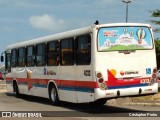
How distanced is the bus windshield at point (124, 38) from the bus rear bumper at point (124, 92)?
1.36m

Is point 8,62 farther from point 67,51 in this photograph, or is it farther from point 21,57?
point 67,51

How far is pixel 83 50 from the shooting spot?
52.6ft

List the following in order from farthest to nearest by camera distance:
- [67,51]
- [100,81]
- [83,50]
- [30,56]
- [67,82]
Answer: [30,56] → [67,82] → [67,51] → [83,50] → [100,81]

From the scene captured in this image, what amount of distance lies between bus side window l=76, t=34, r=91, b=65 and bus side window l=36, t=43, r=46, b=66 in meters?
3.60

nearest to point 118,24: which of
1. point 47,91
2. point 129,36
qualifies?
point 129,36

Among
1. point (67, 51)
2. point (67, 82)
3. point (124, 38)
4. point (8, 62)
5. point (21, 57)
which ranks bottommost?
point (67, 82)

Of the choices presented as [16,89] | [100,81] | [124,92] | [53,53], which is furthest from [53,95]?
[16,89]

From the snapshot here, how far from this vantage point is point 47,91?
776 inches

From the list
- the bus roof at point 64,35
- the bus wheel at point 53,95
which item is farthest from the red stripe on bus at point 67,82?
the bus roof at point 64,35

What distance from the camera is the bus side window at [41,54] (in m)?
19.9

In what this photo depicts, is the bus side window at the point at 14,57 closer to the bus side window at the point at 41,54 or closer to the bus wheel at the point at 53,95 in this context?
the bus side window at the point at 41,54

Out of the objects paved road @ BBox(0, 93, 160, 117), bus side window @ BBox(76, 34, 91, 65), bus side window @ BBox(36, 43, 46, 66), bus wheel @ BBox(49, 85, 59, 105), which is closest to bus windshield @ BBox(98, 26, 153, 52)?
bus side window @ BBox(76, 34, 91, 65)

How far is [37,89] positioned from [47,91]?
1.41 meters

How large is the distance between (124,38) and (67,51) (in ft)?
8.62
